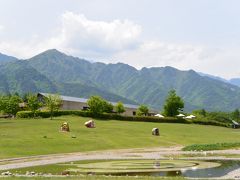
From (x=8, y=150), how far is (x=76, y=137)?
18795mm

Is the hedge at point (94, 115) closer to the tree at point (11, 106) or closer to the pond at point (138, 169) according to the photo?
the tree at point (11, 106)

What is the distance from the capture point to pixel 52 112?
12706 cm

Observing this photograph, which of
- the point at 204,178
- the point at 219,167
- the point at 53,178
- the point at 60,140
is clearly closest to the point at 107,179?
the point at 53,178

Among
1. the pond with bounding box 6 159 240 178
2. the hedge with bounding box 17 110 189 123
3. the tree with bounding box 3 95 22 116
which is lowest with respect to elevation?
the pond with bounding box 6 159 240 178

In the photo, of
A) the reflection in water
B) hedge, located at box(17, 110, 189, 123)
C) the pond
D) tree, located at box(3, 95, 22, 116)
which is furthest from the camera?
tree, located at box(3, 95, 22, 116)

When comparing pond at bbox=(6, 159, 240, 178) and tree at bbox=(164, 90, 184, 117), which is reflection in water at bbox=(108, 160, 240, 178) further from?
tree at bbox=(164, 90, 184, 117)

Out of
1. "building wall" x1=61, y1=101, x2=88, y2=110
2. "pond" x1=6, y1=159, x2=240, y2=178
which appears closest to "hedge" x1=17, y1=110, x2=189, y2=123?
"building wall" x1=61, y1=101, x2=88, y2=110

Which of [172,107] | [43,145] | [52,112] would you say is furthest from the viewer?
[172,107]

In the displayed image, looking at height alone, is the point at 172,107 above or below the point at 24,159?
above

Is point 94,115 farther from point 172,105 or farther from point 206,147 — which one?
point 206,147

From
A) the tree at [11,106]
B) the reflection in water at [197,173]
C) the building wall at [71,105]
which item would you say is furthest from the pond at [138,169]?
the building wall at [71,105]

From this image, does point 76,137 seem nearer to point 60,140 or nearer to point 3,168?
point 60,140

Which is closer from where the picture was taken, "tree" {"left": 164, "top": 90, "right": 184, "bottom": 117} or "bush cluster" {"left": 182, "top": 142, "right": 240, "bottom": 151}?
"bush cluster" {"left": 182, "top": 142, "right": 240, "bottom": 151}

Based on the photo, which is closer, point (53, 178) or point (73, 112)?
point (53, 178)
